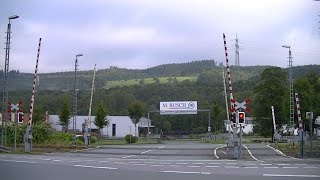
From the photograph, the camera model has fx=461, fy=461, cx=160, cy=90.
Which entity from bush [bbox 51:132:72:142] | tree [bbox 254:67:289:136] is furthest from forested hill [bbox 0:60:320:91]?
bush [bbox 51:132:72:142]

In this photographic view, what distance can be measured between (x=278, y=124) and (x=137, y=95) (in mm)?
66008

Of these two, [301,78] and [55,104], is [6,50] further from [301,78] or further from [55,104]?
[55,104]

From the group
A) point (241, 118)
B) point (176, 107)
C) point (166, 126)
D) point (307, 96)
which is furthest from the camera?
point (166, 126)

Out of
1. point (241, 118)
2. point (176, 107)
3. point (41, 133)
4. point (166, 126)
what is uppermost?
point (176, 107)

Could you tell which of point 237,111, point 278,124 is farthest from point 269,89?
point 237,111

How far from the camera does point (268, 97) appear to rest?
64875 millimetres

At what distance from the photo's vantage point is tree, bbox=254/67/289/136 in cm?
6431

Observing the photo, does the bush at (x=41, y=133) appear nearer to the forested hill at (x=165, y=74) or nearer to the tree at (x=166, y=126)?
the forested hill at (x=165, y=74)

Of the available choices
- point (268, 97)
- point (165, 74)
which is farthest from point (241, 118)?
point (165, 74)

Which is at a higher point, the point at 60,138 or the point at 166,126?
the point at 166,126

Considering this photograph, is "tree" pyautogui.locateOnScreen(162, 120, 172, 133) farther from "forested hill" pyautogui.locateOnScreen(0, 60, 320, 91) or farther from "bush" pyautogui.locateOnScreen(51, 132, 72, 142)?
"bush" pyautogui.locateOnScreen(51, 132, 72, 142)

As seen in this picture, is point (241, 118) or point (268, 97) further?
point (268, 97)

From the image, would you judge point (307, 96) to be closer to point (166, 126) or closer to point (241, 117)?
point (241, 117)

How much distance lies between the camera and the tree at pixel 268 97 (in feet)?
211
